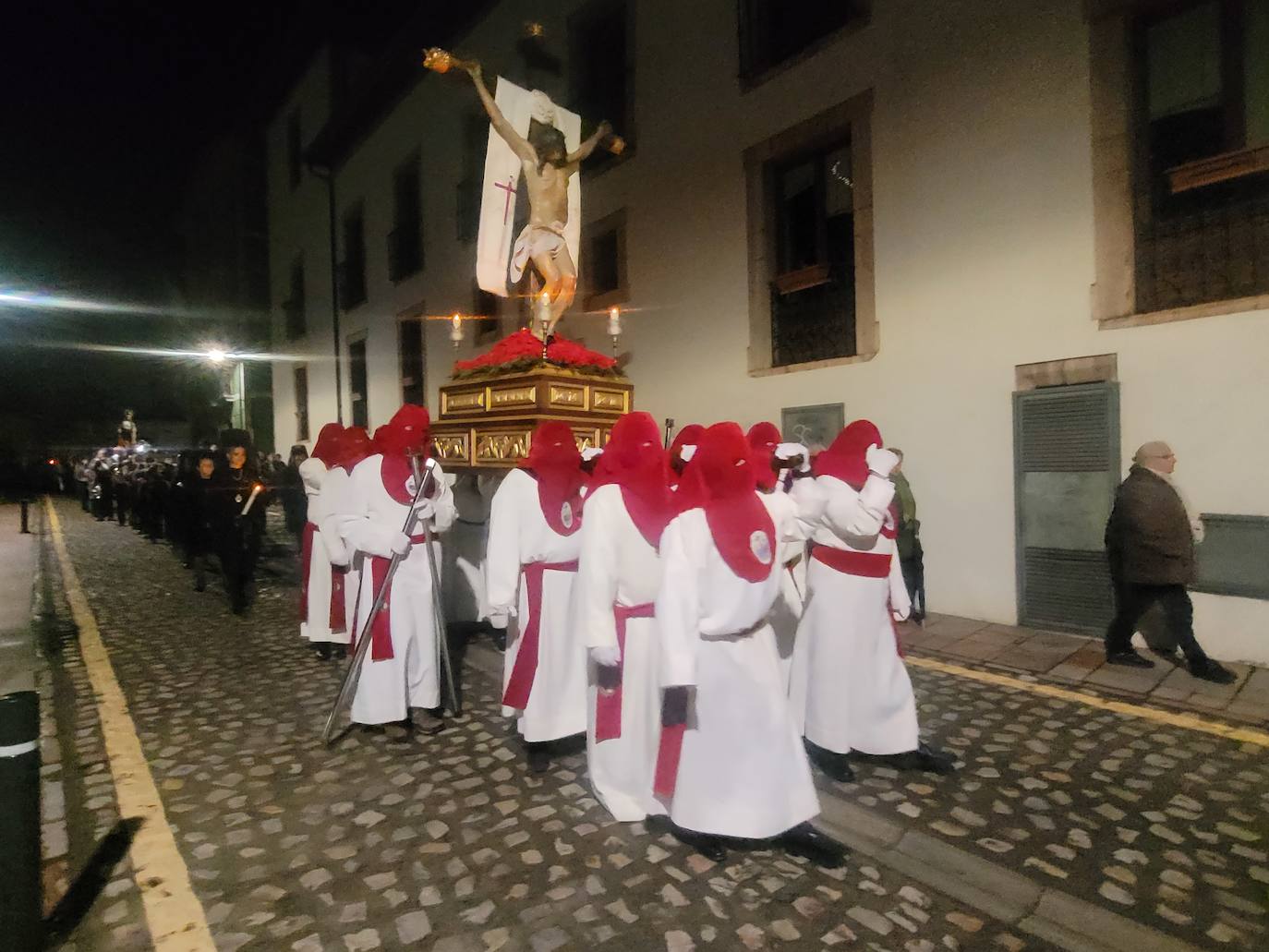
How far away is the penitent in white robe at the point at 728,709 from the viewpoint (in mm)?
3018

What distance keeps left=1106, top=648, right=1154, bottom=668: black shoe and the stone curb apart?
343 centimetres

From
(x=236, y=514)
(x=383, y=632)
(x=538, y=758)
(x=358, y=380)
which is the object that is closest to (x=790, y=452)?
(x=538, y=758)

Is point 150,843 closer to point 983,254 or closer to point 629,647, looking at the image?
point 629,647

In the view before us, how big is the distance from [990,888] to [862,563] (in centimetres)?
158

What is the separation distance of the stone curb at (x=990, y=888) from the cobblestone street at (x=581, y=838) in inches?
1.7

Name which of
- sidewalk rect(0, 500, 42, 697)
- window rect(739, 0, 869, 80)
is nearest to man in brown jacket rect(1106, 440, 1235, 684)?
window rect(739, 0, 869, 80)

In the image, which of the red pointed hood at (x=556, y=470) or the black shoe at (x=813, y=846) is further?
the red pointed hood at (x=556, y=470)

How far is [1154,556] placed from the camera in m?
5.43

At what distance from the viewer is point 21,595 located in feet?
30.1

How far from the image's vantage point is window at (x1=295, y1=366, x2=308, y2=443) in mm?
22688

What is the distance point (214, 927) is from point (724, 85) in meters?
9.99

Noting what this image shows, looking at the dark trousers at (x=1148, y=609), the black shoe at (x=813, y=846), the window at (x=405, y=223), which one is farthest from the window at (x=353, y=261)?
the black shoe at (x=813, y=846)

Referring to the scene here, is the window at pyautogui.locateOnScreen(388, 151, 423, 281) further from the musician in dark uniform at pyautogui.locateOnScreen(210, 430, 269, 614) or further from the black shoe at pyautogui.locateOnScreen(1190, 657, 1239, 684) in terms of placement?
the black shoe at pyautogui.locateOnScreen(1190, 657, 1239, 684)

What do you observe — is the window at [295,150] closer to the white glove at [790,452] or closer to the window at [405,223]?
the window at [405,223]
